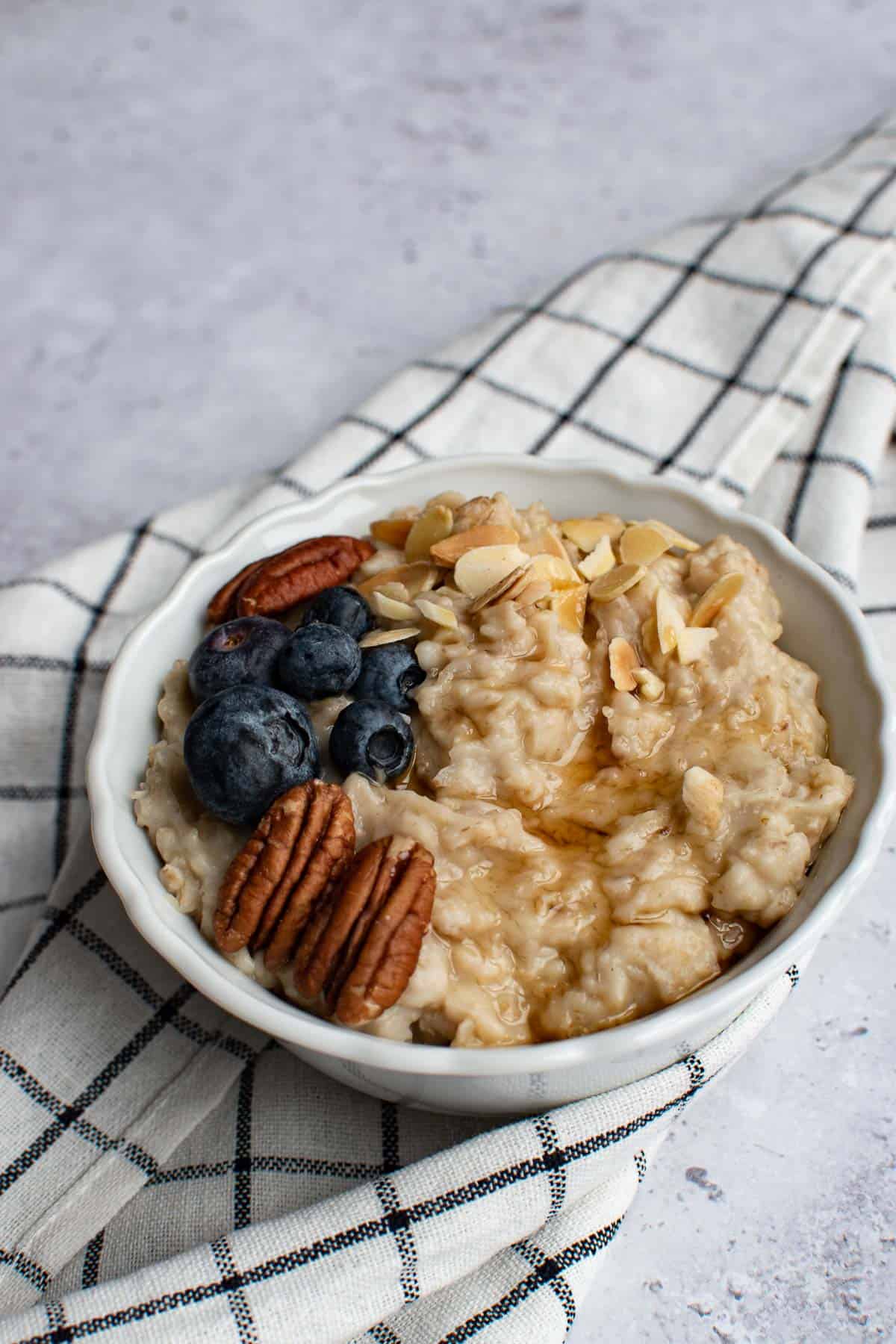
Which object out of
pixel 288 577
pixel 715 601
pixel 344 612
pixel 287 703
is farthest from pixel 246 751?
pixel 715 601

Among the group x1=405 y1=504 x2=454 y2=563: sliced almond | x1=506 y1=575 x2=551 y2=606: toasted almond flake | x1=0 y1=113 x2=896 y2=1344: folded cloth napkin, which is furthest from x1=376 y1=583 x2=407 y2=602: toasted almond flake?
x1=0 y1=113 x2=896 y2=1344: folded cloth napkin

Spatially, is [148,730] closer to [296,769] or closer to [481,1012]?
[296,769]

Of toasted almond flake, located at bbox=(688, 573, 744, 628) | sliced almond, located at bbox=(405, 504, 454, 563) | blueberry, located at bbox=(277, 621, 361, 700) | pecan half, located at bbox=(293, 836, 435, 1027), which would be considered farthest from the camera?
sliced almond, located at bbox=(405, 504, 454, 563)

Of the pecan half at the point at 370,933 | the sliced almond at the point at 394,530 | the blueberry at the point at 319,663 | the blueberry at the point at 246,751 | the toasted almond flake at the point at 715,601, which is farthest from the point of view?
the sliced almond at the point at 394,530

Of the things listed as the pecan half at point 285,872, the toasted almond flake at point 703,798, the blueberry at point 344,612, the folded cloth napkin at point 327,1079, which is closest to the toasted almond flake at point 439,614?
the blueberry at point 344,612

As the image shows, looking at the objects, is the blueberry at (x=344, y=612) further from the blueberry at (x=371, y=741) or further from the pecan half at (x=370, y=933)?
the pecan half at (x=370, y=933)

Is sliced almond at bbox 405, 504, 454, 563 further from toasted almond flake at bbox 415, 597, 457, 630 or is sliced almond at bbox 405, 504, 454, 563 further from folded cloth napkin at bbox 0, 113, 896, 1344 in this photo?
folded cloth napkin at bbox 0, 113, 896, 1344
